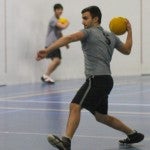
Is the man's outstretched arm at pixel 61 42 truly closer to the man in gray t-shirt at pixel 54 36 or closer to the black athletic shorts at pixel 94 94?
the black athletic shorts at pixel 94 94

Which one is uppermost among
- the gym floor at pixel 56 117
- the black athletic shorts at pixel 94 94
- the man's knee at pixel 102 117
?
the black athletic shorts at pixel 94 94

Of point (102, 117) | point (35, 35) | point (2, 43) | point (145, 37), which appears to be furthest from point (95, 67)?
point (145, 37)

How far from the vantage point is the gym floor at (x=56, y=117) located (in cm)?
844

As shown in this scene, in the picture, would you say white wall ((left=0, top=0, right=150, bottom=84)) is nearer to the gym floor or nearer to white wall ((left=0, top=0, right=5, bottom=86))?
white wall ((left=0, top=0, right=5, bottom=86))

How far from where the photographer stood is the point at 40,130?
31.6ft

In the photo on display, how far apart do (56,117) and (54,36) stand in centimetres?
848

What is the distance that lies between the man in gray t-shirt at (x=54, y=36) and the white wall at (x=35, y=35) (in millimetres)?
Result: 645

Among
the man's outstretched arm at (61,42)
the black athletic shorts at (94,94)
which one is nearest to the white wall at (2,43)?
the black athletic shorts at (94,94)

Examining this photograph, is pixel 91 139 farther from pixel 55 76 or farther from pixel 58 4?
pixel 55 76

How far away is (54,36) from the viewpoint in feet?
63.7

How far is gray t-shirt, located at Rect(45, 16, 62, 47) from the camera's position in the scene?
19.3 m

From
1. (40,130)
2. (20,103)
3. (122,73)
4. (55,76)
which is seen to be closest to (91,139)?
(40,130)

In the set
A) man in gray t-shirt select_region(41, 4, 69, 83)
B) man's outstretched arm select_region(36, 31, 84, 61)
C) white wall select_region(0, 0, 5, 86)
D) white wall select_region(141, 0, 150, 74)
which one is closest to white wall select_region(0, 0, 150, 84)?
white wall select_region(0, 0, 5, 86)

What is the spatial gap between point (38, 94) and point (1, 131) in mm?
6067
